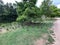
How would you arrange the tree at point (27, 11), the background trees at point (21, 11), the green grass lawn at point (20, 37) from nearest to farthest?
the green grass lawn at point (20, 37) → the tree at point (27, 11) → the background trees at point (21, 11)

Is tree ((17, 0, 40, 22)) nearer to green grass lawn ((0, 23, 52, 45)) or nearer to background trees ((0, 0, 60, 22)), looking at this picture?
background trees ((0, 0, 60, 22))

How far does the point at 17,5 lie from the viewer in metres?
18.2

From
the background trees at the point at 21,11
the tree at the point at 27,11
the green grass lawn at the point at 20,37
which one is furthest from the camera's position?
the background trees at the point at 21,11

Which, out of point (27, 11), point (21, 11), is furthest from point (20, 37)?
point (21, 11)

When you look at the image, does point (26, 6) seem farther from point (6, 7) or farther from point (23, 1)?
point (6, 7)

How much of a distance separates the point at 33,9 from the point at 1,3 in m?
5.36

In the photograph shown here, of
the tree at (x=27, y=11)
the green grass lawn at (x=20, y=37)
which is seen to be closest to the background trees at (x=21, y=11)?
the tree at (x=27, y=11)

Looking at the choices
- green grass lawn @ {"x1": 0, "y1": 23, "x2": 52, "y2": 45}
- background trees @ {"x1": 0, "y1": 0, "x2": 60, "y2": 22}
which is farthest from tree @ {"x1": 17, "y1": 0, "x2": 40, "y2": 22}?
green grass lawn @ {"x1": 0, "y1": 23, "x2": 52, "y2": 45}

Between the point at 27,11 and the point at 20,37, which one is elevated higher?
the point at 27,11

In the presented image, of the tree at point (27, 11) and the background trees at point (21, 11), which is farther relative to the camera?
the background trees at point (21, 11)

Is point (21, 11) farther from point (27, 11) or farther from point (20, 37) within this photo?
point (20, 37)

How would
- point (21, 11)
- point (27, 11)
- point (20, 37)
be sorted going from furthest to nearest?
point (21, 11) → point (27, 11) → point (20, 37)

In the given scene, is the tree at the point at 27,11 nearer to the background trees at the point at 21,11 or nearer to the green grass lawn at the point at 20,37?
the background trees at the point at 21,11

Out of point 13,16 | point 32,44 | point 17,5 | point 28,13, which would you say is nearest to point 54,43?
point 32,44
